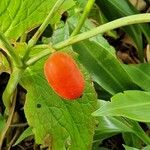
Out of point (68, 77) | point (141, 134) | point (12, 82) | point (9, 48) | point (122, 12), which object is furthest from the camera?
point (122, 12)

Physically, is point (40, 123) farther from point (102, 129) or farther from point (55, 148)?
point (102, 129)

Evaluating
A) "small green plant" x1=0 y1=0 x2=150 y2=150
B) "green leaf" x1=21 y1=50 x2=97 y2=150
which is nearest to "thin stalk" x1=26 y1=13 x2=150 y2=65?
"small green plant" x1=0 y1=0 x2=150 y2=150

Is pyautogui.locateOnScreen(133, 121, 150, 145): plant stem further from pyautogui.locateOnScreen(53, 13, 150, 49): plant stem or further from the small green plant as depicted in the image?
pyautogui.locateOnScreen(53, 13, 150, 49): plant stem

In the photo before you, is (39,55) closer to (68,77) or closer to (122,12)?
(68,77)

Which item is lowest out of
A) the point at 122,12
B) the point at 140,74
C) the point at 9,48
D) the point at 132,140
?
the point at 132,140

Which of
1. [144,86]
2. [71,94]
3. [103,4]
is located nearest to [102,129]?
[144,86]

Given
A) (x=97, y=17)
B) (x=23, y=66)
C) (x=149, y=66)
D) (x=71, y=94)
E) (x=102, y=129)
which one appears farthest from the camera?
(x=97, y=17)

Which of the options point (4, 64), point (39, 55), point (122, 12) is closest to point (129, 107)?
point (39, 55)

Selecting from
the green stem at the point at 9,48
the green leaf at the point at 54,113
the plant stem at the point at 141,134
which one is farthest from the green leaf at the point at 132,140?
the green stem at the point at 9,48
